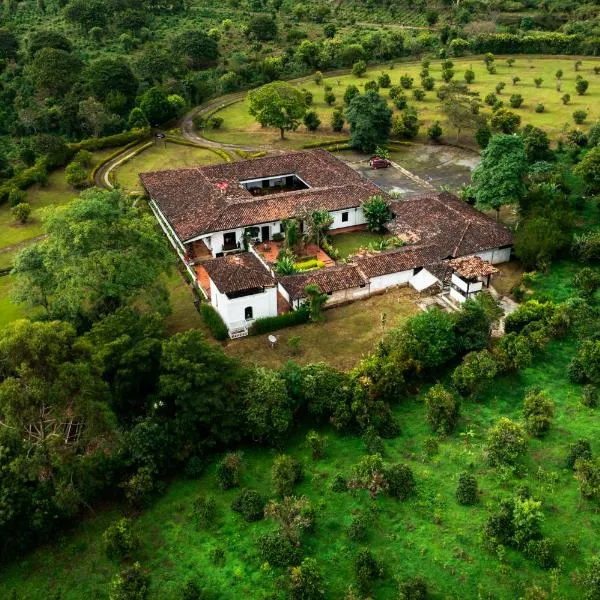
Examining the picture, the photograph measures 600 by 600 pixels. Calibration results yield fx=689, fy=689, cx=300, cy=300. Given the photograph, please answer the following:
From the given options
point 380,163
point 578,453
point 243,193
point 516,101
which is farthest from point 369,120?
point 578,453

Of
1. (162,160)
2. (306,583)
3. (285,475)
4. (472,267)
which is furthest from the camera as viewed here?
(162,160)

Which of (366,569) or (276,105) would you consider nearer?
(366,569)

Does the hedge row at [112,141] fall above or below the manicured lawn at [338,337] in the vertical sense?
above

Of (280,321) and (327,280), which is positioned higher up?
(327,280)

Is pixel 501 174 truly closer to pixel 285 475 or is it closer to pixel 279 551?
pixel 285 475

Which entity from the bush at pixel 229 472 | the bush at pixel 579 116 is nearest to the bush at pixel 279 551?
the bush at pixel 229 472

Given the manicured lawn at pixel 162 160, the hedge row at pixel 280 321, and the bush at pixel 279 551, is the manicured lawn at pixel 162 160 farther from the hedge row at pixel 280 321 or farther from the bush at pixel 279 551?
the bush at pixel 279 551

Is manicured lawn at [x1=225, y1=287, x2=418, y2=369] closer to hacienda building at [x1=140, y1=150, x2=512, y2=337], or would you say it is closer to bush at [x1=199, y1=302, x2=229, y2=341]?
bush at [x1=199, y1=302, x2=229, y2=341]
